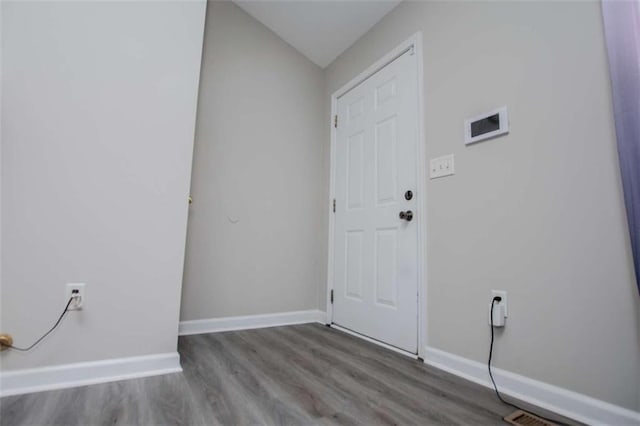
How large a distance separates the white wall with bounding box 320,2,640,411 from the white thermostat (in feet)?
0.12

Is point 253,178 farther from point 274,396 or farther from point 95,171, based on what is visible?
point 274,396

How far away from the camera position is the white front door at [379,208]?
6.79 ft

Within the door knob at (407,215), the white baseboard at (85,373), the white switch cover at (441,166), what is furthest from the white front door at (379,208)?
the white baseboard at (85,373)

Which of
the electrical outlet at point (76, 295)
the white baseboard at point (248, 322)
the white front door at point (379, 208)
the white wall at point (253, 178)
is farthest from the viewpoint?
the white wall at point (253, 178)

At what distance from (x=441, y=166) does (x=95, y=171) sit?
1.80m

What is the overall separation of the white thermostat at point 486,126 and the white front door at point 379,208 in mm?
376

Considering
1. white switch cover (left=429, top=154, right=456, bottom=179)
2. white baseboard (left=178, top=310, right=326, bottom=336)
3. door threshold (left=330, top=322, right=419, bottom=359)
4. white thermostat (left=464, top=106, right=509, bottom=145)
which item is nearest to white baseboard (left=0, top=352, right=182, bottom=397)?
white baseboard (left=178, top=310, right=326, bottom=336)

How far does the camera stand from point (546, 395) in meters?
1.32

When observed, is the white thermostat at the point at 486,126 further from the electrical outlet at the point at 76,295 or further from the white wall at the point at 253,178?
the electrical outlet at the point at 76,295

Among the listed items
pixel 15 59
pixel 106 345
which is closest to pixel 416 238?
pixel 106 345

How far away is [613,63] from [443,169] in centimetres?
82

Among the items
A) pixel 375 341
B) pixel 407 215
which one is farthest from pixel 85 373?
pixel 407 215

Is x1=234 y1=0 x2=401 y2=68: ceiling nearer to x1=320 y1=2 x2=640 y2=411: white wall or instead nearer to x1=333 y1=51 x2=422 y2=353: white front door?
x1=333 y1=51 x2=422 y2=353: white front door

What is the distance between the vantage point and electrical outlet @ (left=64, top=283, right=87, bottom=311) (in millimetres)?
1459
